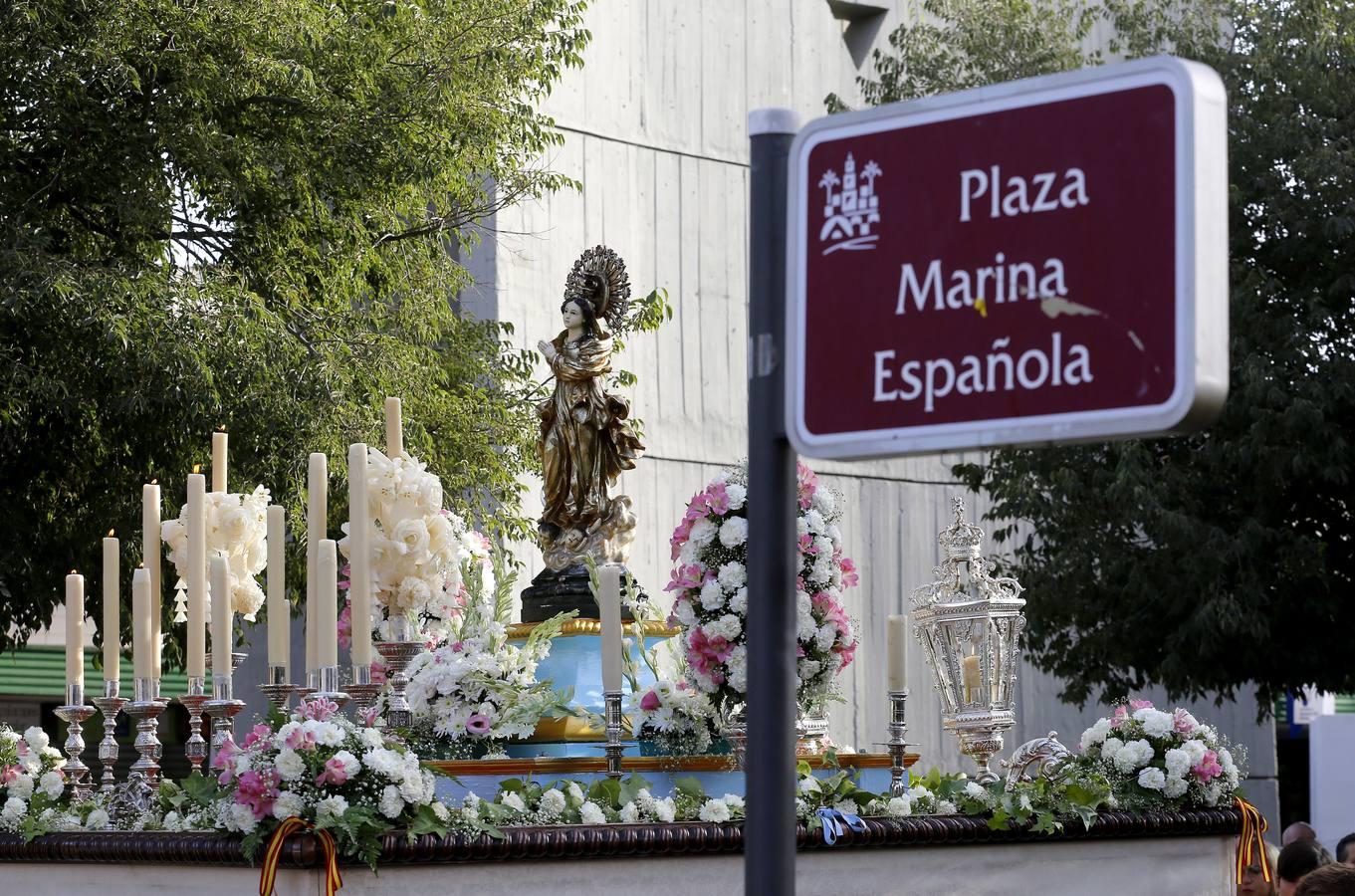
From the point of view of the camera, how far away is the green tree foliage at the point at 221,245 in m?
13.4

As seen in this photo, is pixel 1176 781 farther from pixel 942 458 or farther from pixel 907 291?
pixel 942 458

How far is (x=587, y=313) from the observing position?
10.2 m

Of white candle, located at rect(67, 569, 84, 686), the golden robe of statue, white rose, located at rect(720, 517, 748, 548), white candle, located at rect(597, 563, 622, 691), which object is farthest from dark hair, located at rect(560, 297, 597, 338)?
white candle, located at rect(67, 569, 84, 686)

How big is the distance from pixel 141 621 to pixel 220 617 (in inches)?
17.3

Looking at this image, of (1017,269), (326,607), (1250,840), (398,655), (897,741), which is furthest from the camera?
(1250,840)

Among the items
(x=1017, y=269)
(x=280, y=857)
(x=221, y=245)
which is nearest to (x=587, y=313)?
(x=280, y=857)

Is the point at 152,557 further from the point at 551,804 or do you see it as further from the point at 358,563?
the point at 551,804

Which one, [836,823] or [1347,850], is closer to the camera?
[836,823]

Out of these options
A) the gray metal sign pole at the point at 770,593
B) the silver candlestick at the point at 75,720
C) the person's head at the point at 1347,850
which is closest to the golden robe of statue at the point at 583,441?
the silver candlestick at the point at 75,720

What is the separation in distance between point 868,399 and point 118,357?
11.6m

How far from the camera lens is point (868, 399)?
237 cm

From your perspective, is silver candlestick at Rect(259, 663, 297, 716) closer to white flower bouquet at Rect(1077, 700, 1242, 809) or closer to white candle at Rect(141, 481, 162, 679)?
white candle at Rect(141, 481, 162, 679)

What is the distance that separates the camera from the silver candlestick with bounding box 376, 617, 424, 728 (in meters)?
7.45

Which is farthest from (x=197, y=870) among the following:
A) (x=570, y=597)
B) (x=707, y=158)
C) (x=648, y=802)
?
(x=707, y=158)
